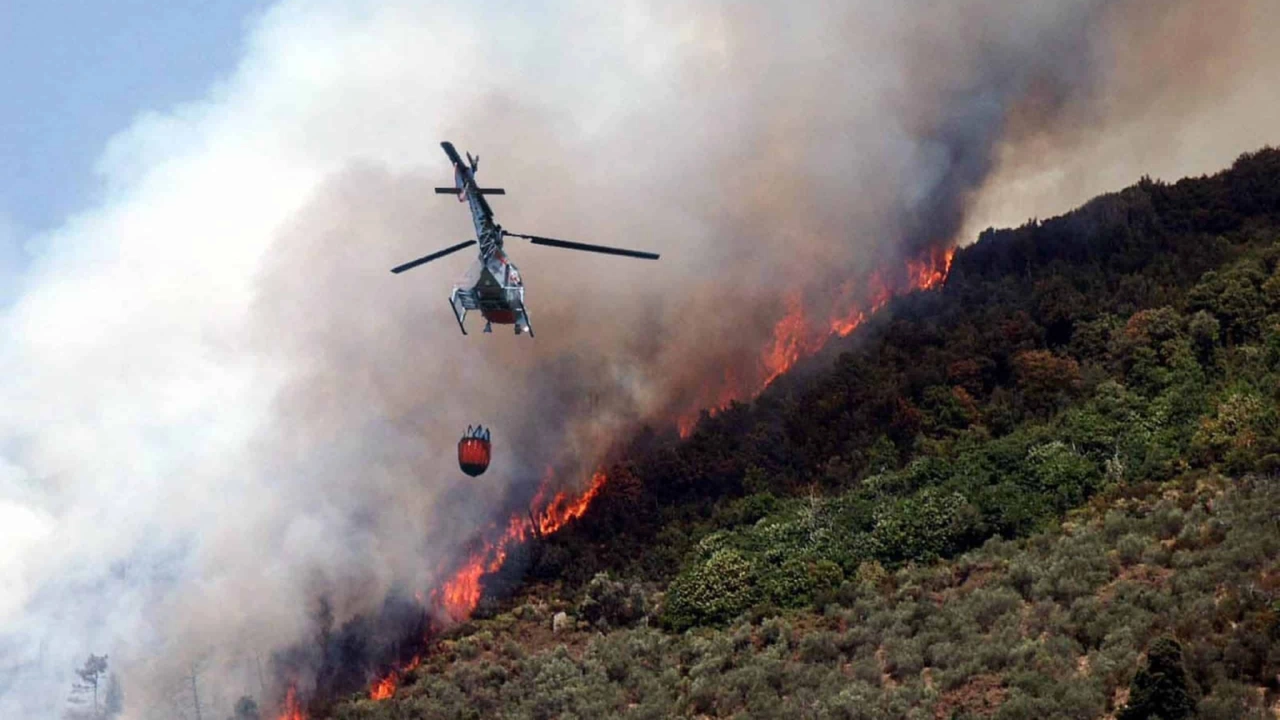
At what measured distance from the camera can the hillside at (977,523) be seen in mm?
40250

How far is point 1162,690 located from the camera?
34.0m

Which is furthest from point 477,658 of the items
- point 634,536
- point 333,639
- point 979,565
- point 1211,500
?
point 1211,500

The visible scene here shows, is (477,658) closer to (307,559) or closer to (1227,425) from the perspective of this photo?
(307,559)

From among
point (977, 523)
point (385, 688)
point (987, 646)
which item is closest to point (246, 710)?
point (385, 688)

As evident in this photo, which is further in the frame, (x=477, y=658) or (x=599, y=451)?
(x=599, y=451)

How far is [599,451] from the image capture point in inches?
2694

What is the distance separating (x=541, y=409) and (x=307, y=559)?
15.4 metres

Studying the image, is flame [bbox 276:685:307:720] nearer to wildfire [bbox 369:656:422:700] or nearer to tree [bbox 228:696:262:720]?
tree [bbox 228:696:262:720]

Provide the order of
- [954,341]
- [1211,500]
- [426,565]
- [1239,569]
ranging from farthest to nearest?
[954,341]
[426,565]
[1211,500]
[1239,569]

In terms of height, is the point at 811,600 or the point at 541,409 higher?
the point at 541,409

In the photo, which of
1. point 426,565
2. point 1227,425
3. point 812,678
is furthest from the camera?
point 426,565

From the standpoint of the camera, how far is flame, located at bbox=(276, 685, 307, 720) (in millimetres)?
52906

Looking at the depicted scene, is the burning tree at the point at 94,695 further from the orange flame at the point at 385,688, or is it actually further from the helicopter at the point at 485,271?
the helicopter at the point at 485,271

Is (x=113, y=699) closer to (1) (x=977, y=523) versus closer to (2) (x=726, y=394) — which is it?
(1) (x=977, y=523)
